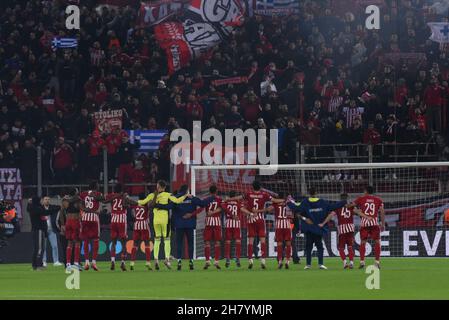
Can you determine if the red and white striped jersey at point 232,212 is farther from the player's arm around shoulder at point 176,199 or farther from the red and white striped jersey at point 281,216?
the player's arm around shoulder at point 176,199

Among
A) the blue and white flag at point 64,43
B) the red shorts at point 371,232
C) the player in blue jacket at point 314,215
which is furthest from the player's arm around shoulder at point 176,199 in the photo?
the blue and white flag at point 64,43

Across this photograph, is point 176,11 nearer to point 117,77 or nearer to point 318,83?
point 117,77

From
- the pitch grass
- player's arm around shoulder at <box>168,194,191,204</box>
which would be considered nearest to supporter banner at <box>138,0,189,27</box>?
the pitch grass

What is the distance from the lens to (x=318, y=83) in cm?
3347

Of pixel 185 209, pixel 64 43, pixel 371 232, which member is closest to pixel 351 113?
pixel 371 232

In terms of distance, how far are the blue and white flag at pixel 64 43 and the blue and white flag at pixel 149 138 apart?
16.9ft

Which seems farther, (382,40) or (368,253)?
(382,40)

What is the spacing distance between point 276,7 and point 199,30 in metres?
2.20

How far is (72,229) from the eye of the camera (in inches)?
1069

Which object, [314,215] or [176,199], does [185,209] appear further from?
[314,215]

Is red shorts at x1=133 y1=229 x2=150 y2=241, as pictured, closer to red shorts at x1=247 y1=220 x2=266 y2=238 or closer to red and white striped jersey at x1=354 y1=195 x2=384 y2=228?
red shorts at x1=247 y1=220 x2=266 y2=238

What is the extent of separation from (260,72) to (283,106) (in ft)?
7.12
